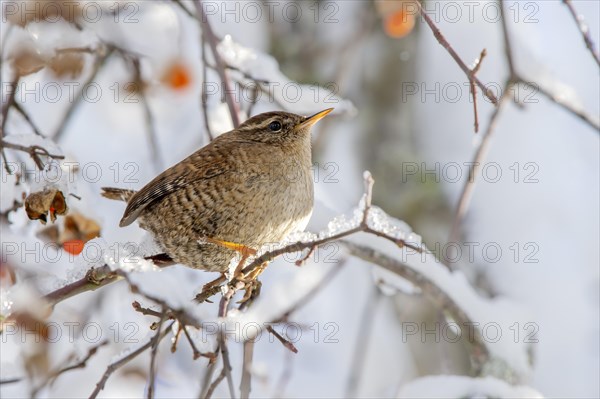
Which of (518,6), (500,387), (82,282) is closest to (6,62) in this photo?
(82,282)

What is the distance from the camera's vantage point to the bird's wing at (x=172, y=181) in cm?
353

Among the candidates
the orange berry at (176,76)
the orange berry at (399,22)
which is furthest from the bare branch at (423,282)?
the orange berry at (176,76)

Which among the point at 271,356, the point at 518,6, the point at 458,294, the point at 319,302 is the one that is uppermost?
the point at 518,6

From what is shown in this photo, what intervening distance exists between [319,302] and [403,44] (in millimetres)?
2486

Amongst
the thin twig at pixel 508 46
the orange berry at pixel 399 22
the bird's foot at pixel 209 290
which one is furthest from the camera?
the orange berry at pixel 399 22

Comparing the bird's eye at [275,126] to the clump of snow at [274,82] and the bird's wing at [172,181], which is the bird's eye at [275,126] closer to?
the clump of snow at [274,82]

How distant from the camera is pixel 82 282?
2.79 metres

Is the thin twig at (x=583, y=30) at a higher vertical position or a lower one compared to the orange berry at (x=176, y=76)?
lower

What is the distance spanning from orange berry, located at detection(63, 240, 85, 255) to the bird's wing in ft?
0.86

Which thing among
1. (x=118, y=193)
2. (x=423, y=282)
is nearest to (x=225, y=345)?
(x=423, y=282)

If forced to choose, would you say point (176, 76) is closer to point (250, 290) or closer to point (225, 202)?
point (225, 202)

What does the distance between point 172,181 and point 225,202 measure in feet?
1.09

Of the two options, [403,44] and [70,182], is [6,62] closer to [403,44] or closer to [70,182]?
[70,182]

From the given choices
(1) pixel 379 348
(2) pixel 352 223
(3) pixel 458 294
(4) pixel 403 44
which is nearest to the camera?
(2) pixel 352 223
